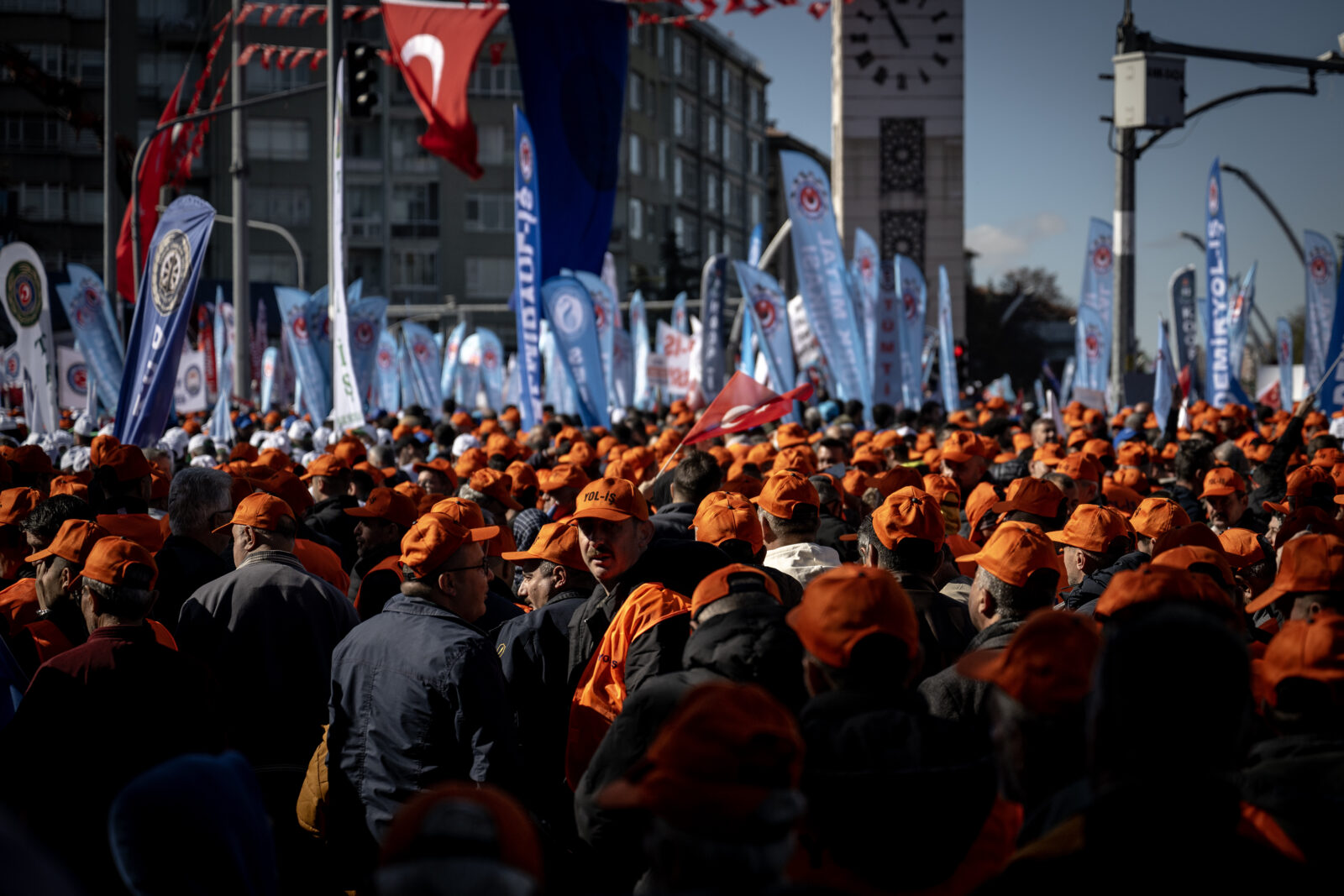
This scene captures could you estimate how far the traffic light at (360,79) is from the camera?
53.8 ft

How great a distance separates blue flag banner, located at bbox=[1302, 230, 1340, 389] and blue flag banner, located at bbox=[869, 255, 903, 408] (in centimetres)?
602

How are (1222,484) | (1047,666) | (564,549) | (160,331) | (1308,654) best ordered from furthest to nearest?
1. (160,331)
2. (1222,484)
3. (564,549)
4. (1308,654)
5. (1047,666)

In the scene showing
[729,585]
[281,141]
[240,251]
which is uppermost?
[281,141]

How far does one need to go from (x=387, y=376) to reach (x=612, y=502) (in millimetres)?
25827

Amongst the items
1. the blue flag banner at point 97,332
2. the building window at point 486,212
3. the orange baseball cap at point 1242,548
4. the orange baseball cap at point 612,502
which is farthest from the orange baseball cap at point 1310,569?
the building window at point 486,212

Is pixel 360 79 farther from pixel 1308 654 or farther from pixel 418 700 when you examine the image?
pixel 1308 654

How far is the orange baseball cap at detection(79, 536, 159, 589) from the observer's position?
13.4 feet

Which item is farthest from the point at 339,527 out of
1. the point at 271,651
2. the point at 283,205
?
the point at 283,205

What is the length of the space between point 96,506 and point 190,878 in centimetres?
621

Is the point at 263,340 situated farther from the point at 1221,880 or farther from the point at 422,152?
the point at 422,152

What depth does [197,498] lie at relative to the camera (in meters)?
6.21

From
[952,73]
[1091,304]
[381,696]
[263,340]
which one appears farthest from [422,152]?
[381,696]

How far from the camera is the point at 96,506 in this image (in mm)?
7871

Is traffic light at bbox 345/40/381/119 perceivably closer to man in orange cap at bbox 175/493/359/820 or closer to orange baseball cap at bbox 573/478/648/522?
man in orange cap at bbox 175/493/359/820
